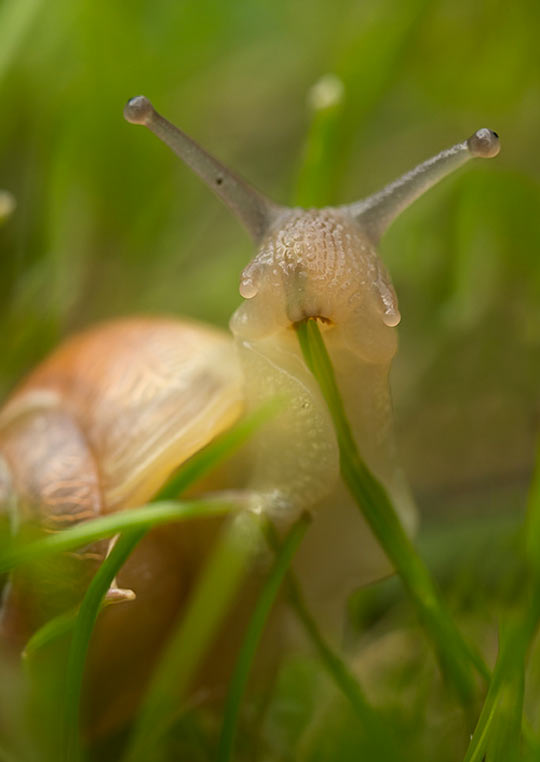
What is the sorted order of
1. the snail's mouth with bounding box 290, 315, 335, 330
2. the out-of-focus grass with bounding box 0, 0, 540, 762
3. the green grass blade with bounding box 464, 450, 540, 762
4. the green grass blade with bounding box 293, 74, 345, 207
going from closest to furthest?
1. the green grass blade with bounding box 464, 450, 540, 762
2. the snail's mouth with bounding box 290, 315, 335, 330
3. the green grass blade with bounding box 293, 74, 345, 207
4. the out-of-focus grass with bounding box 0, 0, 540, 762

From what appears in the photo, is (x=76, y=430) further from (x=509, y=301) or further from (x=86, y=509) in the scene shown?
(x=509, y=301)

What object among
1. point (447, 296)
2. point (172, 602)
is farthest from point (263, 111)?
point (172, 602)

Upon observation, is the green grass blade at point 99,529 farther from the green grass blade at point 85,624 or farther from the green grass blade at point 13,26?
the green grass blade at point 13,26

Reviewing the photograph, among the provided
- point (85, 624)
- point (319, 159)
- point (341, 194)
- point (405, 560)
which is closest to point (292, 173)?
point (341, 194)

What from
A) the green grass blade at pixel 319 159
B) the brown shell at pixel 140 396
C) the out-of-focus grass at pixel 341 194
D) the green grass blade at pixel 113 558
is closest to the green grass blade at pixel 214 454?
the green grass blade at pixel 113 558

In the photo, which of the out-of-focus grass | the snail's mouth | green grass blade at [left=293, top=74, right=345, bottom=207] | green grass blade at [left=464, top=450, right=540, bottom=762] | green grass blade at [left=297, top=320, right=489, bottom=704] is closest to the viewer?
green grass blade at [left=464, top=450, right=540, bottom=762]

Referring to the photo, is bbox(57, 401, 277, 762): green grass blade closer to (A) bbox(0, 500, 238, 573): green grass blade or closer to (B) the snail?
(A) bbox(0, 500, 238, 573): green grass blade

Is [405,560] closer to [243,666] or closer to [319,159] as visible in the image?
[243,666]

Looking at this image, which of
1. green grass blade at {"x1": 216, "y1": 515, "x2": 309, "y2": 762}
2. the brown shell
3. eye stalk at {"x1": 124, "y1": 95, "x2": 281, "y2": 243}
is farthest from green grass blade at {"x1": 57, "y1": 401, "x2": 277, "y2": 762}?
eye stalk at {"x1": 124, "y1": 95, "x2": 281, "y2": 243}
